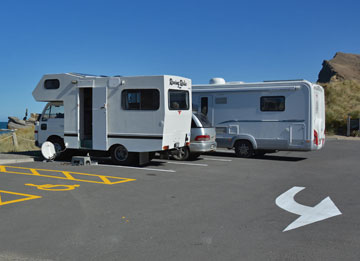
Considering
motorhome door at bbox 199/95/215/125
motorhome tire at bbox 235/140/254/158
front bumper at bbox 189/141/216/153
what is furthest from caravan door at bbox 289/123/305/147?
motorhome door at bbox 199/95/215/125

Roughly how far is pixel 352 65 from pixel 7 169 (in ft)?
398

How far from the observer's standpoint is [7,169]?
10930 millimetres

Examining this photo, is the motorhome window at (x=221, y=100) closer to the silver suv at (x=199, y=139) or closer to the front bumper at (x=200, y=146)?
the silver suv at (x=199, y=139)

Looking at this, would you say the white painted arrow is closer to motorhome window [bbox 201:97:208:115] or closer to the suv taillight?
the suv taillight

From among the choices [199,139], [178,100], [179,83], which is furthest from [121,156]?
[179,83]

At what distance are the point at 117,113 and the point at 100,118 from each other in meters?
0.62

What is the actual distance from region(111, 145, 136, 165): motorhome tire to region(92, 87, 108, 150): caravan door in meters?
0.32

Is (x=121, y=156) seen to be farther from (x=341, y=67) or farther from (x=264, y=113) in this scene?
(x=341, y=67)

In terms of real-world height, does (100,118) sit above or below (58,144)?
above

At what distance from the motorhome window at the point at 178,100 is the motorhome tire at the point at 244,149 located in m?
3.29

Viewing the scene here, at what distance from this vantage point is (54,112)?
12953mm

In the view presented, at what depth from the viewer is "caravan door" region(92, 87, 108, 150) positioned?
11719 mm

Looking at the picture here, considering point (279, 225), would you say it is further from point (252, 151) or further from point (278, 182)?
point (252, 151)

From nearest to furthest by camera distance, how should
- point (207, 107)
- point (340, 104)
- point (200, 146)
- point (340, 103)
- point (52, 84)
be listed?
point (200, 146) → point (52, 84) → point (207, 107) → point (340, 104) → point (340, 103)
